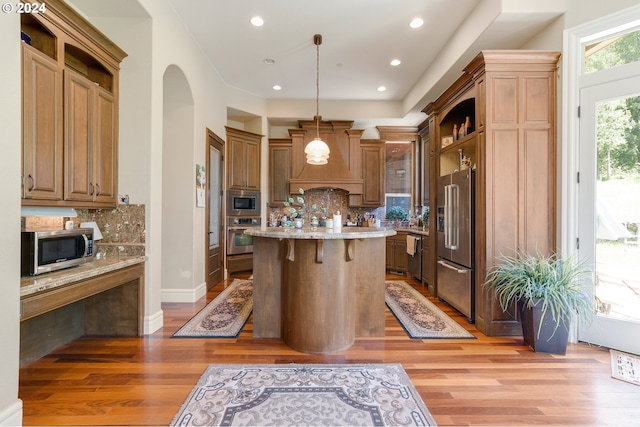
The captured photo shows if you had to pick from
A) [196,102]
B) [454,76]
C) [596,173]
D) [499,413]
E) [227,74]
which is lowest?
[499,413]

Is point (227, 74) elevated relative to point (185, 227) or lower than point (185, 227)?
elevated

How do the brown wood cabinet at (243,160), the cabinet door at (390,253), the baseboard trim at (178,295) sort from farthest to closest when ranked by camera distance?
1. the cabinet door at (390,253)
2. the brown wood cabinet at (243,160)
3. the baseboard trim at (178,295)

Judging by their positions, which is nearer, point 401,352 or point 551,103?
point 401,352

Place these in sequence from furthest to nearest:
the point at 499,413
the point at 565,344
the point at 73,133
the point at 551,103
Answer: the point at 551,103, the point at 565,344, the point at 73,133, the point at 499,413

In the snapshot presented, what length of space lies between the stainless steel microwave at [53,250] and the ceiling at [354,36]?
86.4 inches

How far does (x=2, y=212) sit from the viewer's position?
1551mm

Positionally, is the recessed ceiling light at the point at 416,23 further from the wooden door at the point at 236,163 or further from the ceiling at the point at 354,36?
the wooden door at the point at 236,163

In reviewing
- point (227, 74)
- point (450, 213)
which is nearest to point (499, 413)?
point (450, 213)

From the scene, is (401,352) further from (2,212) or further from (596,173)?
(2,212)

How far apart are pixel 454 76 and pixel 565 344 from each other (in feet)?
11.6

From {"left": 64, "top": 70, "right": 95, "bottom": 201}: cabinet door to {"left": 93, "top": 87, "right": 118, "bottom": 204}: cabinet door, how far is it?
0.21 feet

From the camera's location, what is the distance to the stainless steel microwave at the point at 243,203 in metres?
5.36

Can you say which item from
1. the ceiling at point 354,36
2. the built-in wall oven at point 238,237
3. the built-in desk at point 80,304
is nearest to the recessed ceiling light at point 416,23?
the ceiling at point 354,36

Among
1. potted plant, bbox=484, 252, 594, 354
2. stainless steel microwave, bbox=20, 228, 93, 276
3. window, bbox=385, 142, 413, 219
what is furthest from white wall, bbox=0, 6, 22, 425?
window, bbox=385, 142, 413, 219
